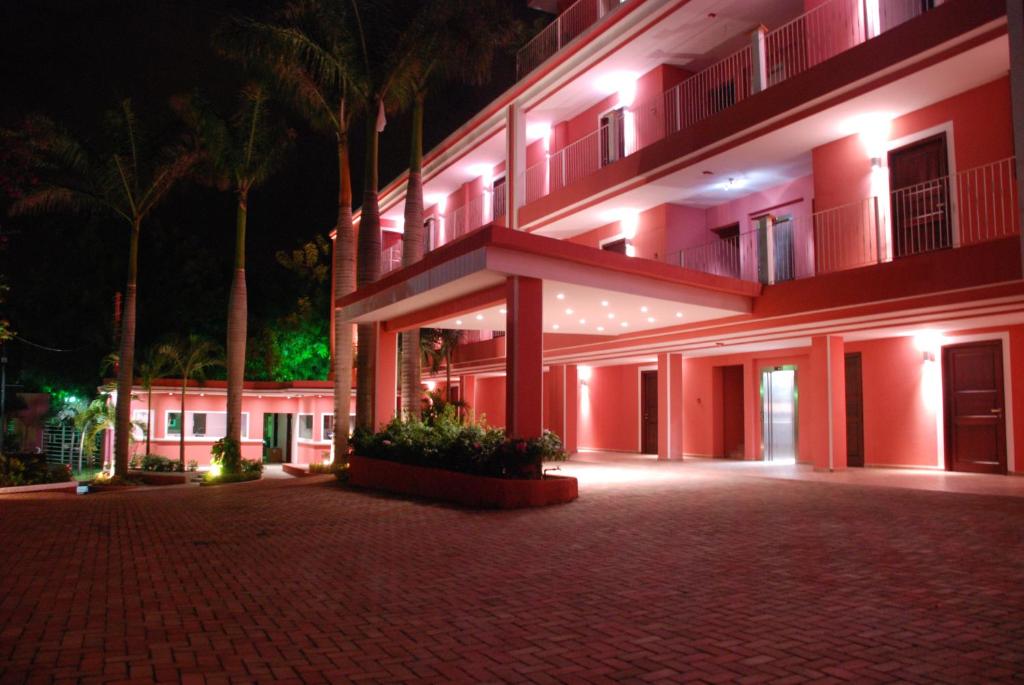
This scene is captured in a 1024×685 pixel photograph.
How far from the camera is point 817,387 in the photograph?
50.3 feet

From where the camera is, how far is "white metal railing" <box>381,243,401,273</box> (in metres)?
29.3

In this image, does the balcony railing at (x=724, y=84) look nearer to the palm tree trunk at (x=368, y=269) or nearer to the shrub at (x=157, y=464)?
the palm tree trunk at (x=368, y=269)

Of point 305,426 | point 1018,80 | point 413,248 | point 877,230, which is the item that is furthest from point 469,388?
point 1018,80

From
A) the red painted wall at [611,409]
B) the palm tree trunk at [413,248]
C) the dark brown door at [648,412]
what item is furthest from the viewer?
the red painted wall at [611,409]

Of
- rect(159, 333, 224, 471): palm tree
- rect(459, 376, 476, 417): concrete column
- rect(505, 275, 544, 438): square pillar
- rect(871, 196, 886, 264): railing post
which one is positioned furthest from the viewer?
rect(459, 376, 476, 417): concrete column

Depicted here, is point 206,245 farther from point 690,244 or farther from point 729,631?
point 729,631

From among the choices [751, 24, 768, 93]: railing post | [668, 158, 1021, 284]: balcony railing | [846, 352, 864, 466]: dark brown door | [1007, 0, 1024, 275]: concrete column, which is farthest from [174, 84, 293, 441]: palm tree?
[1007, 0, 1024, 275]: concrete column

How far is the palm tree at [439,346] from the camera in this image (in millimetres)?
27031

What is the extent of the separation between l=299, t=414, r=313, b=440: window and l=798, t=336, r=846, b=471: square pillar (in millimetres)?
19530

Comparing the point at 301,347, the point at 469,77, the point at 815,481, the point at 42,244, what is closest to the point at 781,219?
the point at 815,481

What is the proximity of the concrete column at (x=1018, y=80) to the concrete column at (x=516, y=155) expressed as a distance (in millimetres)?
15184

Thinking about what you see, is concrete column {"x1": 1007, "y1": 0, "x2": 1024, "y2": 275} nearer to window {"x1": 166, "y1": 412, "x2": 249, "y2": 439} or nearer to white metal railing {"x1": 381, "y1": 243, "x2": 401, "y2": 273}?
white metal railing {"x1": 381, "y1": 243, "x2": 401, "y2": 273}

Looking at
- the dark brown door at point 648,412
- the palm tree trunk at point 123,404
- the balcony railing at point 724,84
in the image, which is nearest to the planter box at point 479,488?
the balcony railing at point 724,84

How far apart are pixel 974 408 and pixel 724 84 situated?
952cm
